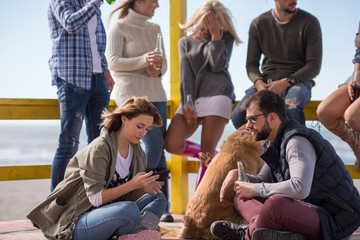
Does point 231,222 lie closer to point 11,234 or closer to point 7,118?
point 11,234

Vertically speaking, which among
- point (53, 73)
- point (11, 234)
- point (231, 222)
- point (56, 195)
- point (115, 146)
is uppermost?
point (53, 73)

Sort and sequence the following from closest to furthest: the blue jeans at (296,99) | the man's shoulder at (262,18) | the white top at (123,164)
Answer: the white top at (123,164)
the blue jeans at (296,99)
the man's shoulder at (262,18)

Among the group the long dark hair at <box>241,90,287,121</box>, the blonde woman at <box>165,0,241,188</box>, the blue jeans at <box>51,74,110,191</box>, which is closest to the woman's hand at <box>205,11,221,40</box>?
the blonde woman at <box>165,0,241,188</box>

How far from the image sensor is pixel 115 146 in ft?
8.79

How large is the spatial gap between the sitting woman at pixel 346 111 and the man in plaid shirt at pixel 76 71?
1.74m

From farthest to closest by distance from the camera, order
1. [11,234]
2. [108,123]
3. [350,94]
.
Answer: [350,94]
[11,234]
[108,123]

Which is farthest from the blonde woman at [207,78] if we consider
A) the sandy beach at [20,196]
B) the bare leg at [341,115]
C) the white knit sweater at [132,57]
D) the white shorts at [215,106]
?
the sandy beach at [20,196]

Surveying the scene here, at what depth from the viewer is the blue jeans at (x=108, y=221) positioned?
2.51 m

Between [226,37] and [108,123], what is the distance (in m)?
1.68

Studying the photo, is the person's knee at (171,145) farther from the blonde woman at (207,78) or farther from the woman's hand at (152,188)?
the woman's hand at (152,188)

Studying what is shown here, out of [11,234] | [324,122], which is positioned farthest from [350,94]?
[11,234]

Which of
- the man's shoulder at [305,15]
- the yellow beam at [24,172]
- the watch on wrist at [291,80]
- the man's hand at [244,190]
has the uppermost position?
the man's shoulder at [305,15]

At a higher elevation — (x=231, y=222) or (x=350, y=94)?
(x=350, y=94)

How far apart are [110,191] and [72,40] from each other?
1.41m
